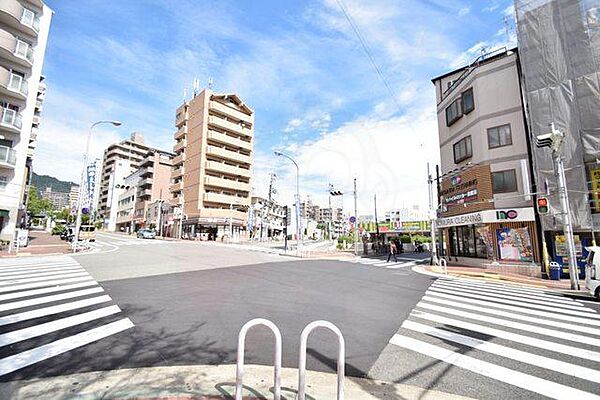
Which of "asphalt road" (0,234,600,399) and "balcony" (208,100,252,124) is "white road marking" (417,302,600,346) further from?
"balcony" (208,100,252,124)

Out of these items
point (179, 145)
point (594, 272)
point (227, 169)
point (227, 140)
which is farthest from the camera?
point (179, 145)

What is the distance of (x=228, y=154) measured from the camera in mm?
54469

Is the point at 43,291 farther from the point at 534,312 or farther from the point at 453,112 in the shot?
the point at 453,112

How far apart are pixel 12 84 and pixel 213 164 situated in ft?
99.6

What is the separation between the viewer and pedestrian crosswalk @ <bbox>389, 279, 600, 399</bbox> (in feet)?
12.4

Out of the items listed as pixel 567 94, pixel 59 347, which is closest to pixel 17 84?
pixel 59 347

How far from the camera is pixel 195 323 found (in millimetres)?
5758

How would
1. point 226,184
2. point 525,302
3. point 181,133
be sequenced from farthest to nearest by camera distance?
point 181,133 < point 226,184 < point 525,302

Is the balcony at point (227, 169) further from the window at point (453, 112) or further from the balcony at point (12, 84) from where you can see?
the window at point (453, 112)

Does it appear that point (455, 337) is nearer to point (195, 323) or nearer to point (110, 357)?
point (195, 323)

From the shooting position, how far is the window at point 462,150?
20031mm

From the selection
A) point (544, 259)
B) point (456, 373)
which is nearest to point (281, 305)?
point (456, 373)

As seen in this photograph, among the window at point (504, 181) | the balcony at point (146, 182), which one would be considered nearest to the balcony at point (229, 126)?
the balcony at point (146, 182)

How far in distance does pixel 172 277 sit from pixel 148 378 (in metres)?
8.63
